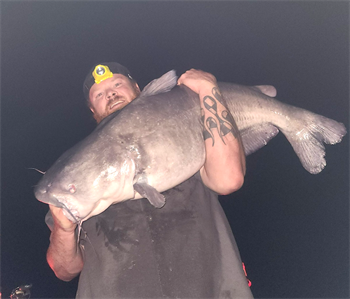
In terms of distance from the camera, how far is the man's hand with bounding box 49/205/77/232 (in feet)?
3.66

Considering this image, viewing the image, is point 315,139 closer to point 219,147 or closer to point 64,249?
point 219,147

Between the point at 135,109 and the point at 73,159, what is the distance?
0.37 meters

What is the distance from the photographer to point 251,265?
2.89 metres

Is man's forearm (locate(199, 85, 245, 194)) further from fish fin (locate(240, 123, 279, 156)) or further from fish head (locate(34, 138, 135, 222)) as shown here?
fish head (locate(34, 138, 135, 222))

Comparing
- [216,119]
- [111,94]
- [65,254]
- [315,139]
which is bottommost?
[65,254]

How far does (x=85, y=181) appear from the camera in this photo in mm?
1072

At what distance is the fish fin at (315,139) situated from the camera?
1679mm

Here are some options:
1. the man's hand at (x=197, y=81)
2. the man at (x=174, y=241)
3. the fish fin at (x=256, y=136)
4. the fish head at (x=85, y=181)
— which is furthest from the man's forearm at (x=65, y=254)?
the fish fin at (x=256, y=136)

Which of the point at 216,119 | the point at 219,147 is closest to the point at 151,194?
the point at 219,147

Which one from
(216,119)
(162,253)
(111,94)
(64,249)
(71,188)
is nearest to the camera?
(71,188)

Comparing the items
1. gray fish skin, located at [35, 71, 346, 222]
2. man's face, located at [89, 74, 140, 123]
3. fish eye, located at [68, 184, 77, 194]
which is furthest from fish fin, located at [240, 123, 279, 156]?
fish eye, located at [68, 184, 77, 194]

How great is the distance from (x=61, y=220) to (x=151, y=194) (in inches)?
15.4

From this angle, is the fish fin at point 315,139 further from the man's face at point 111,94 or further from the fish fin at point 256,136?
the man's face at point 111,94

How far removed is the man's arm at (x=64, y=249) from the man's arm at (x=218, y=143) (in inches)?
27.3
